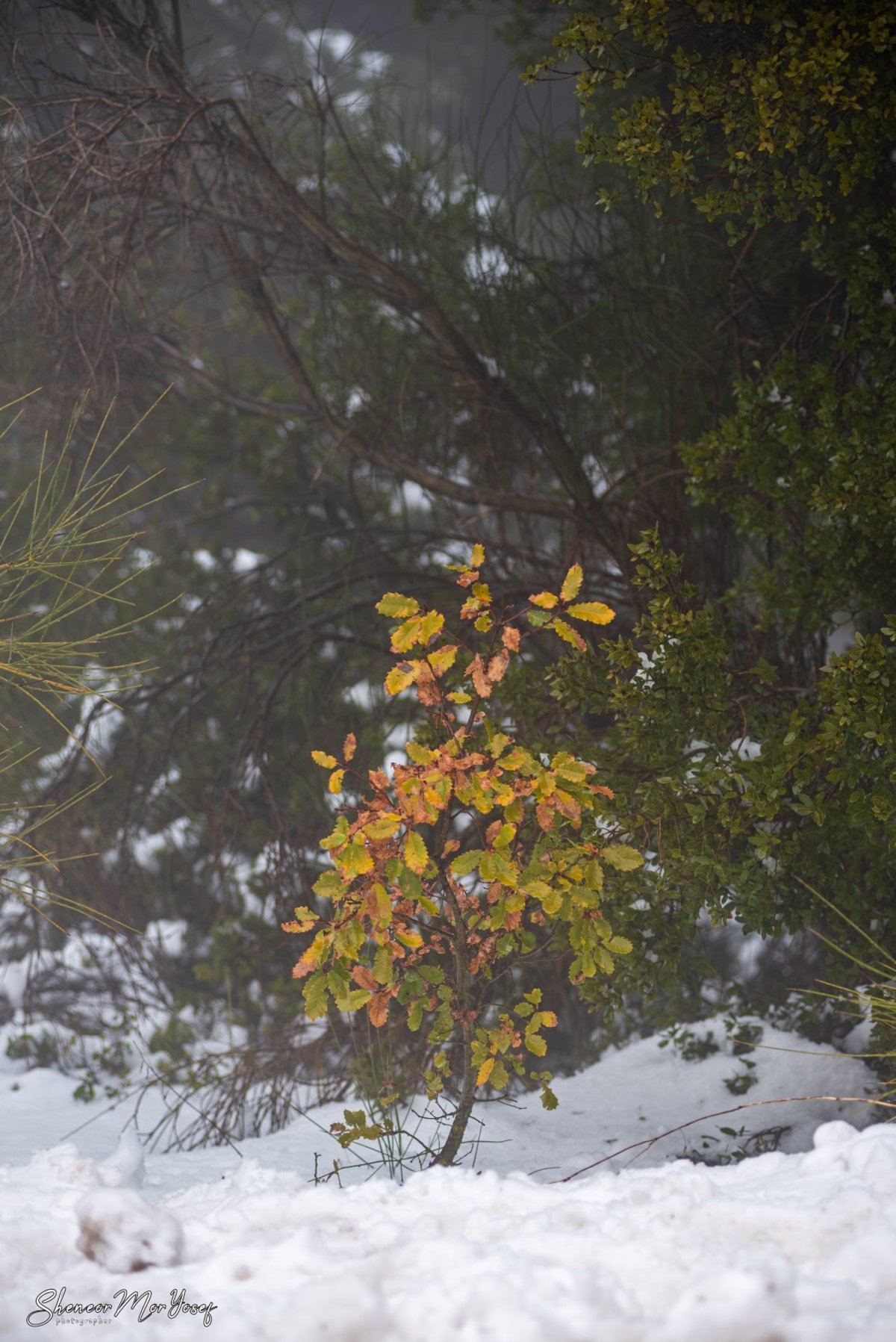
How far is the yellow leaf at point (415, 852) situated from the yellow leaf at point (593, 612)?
0.47 meters

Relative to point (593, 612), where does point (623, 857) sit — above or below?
below

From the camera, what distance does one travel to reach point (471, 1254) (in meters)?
1.48

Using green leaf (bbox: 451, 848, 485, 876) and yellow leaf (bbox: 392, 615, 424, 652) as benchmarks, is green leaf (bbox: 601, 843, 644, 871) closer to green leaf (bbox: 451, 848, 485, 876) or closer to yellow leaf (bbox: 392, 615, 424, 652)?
green leaf (bbox: 451, 848, 485, 876)

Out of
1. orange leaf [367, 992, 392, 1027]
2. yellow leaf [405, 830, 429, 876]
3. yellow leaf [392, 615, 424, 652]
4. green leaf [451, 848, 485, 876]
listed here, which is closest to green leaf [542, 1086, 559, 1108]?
orange leaf [367, 992, 392, 1027]

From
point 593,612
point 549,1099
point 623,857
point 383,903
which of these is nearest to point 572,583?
point 593,612

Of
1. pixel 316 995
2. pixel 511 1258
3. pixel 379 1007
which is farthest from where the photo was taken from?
pixel 379 1007

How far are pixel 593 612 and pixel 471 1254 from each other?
40.2 inches

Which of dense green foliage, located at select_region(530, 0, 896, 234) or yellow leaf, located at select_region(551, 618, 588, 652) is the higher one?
dense green foliage, located at select_region(530, 0, 896, 234)

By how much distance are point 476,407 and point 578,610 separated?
6.90 feet

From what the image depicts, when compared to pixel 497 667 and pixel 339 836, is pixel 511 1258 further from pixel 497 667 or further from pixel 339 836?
pixel 497 667

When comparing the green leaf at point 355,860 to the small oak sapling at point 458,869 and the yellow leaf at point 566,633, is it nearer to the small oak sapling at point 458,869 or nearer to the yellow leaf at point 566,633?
the small oak sapling at point 458,869

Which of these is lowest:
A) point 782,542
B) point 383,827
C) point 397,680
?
point 383,827

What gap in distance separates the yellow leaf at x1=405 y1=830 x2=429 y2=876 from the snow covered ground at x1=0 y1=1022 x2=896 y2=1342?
48cm

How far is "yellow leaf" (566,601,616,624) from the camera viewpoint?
193cm
